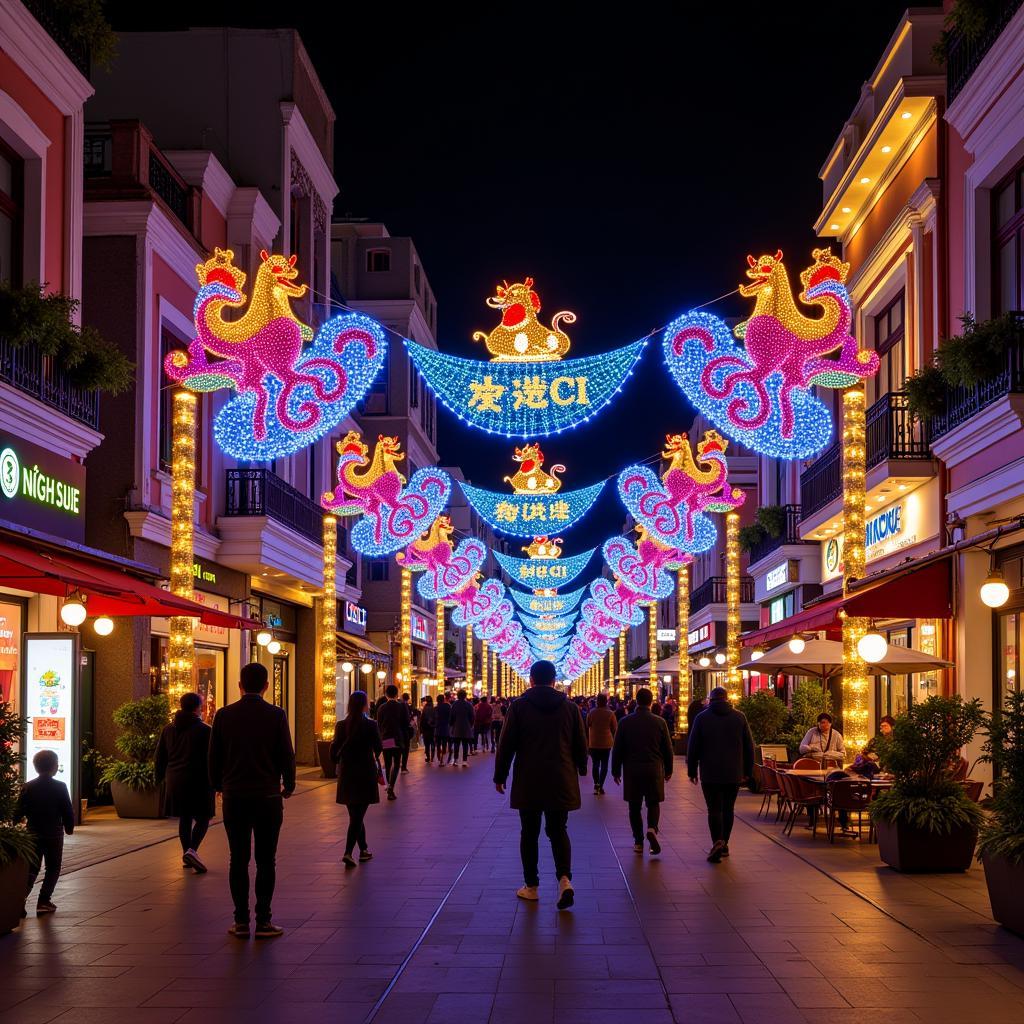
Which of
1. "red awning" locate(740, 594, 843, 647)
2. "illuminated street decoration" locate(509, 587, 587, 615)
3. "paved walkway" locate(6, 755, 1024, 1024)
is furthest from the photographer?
"illuminated street decoration" locate(509, 587, 587, 615)

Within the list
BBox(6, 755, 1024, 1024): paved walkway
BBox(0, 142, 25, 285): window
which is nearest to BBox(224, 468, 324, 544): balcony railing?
BBox(0, 142, 25, 285): window

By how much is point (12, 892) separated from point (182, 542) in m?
9.57

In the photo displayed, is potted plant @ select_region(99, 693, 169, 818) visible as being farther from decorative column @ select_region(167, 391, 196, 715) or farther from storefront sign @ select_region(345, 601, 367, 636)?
storefront sign @ select_region(345, 601, 367, 636)

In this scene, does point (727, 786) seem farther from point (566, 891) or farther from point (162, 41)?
point (162, 41)

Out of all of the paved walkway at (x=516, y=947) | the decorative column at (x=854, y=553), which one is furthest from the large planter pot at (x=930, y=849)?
the decorative column at (x=854, y=553)

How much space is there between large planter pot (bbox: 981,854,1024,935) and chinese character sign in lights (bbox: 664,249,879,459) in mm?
7218

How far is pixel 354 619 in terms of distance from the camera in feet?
141

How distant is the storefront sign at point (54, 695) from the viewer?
16.2 metres

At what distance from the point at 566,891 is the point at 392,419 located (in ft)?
145

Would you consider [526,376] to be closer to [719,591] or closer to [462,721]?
[462,721]

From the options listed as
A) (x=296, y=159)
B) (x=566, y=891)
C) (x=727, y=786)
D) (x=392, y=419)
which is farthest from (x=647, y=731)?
(x=392, y=419)

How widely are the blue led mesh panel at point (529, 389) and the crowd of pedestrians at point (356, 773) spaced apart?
5.20 m

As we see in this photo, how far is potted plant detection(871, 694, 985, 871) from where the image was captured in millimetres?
12953

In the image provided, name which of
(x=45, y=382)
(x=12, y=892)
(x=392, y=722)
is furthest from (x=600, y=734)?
(x=12, y=892)
